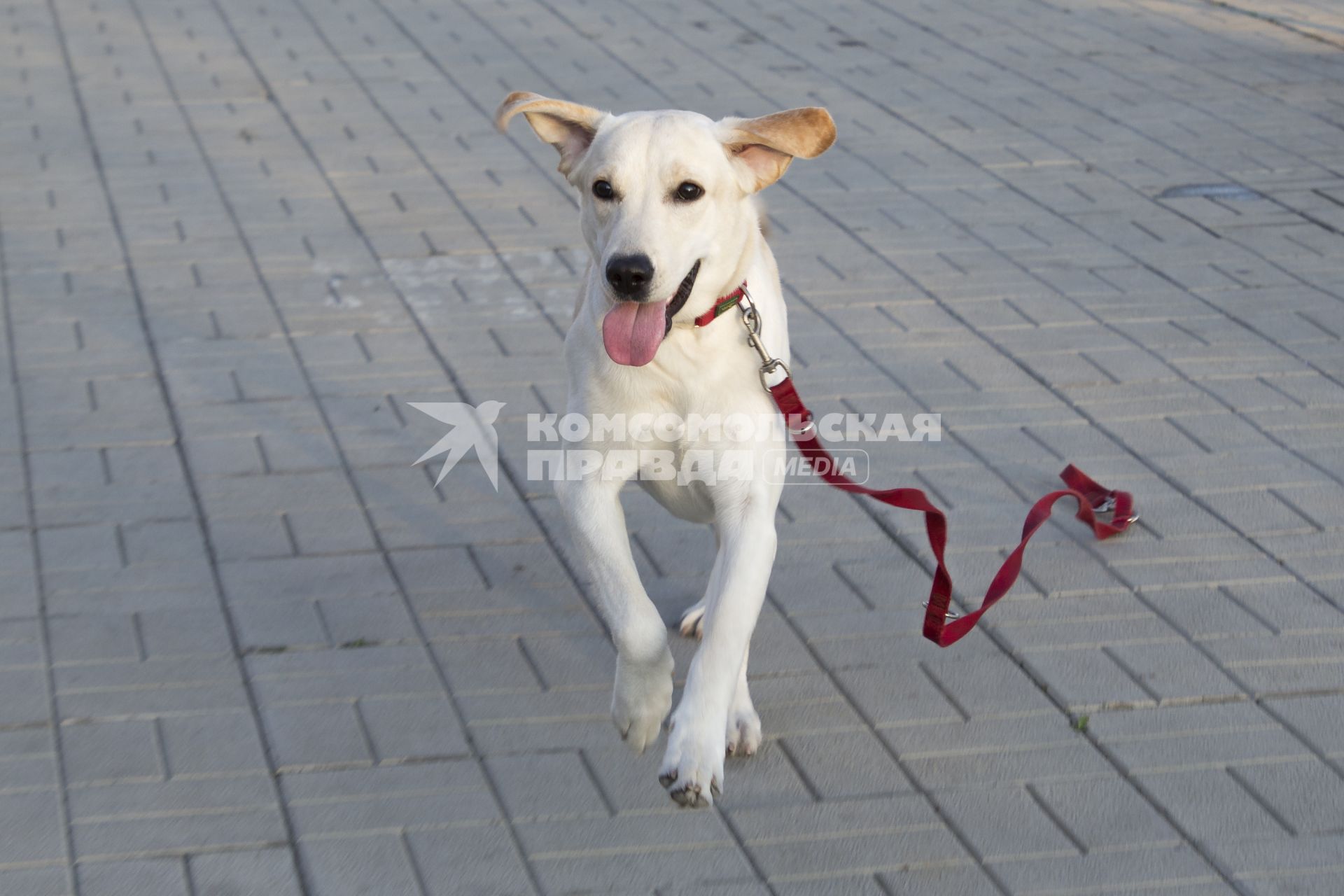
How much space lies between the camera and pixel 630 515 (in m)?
4.49

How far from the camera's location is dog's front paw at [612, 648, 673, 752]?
3.12 m

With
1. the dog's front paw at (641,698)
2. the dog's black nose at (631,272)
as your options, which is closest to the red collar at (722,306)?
the dog's black nose at (631,272)

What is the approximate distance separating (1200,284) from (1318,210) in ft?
4.16

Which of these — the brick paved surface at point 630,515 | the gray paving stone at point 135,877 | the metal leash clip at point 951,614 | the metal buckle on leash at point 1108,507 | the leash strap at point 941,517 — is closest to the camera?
the gray paving stone at point 135,877

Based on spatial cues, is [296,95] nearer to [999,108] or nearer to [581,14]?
[581,14]

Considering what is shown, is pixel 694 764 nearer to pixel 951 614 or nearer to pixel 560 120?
pixel 951 614

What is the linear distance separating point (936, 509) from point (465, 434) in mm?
1699

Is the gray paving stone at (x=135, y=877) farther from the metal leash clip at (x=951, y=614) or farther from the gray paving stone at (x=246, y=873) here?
the metal leash clip at (x=951, y=614)

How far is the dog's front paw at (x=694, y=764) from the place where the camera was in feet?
9.58

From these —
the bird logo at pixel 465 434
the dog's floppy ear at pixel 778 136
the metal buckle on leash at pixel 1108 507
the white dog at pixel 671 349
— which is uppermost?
the dog's floppy ear at pixel 778 136

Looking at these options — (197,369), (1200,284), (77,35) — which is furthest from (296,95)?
(1200,284)

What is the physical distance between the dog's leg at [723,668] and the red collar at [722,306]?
1.34ft

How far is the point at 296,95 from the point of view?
8.62 meters

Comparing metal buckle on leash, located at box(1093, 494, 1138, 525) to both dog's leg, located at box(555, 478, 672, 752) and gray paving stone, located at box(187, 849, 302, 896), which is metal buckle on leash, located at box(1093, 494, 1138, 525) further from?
gray paving stone, located at box(187, 849, 302, 896)
